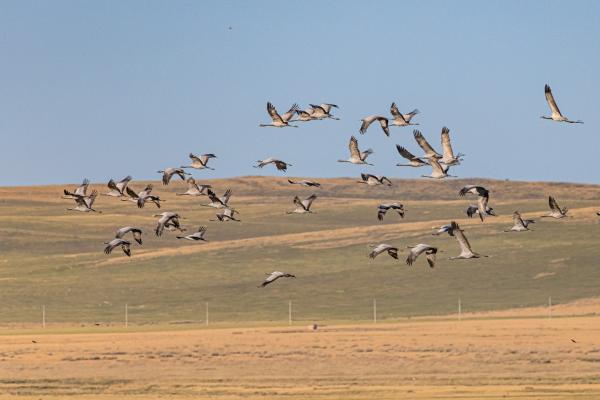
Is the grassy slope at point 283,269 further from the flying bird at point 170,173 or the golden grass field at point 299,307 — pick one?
the flying bird at point 170,173

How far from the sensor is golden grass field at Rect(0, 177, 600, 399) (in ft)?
215

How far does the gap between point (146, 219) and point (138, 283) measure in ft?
147

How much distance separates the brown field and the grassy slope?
61.8 ft

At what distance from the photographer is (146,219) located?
519ft

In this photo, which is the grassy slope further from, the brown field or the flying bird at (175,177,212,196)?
the flying bird at (175,177,212,196)

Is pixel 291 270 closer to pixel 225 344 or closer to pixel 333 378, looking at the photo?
pixel 225 344

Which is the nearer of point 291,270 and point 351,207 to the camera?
point 291,270

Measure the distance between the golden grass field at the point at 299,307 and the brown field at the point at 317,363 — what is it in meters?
0.13

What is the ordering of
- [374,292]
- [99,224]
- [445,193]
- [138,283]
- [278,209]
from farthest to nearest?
[445,193] < [278,209] < [99,224] < [138,283] < [374,292]

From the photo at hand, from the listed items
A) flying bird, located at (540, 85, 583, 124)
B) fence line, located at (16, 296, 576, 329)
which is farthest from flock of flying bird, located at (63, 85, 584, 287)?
fence line, located at (16, 296, 576, 329)

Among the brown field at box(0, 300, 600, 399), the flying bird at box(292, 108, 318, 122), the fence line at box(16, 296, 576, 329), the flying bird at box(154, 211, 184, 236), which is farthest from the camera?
the fence line at box(16, 296, 576, 329)

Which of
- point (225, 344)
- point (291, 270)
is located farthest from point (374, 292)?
point (225, 344)

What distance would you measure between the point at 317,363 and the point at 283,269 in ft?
158

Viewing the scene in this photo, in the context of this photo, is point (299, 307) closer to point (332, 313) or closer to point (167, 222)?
point (332, 313)
